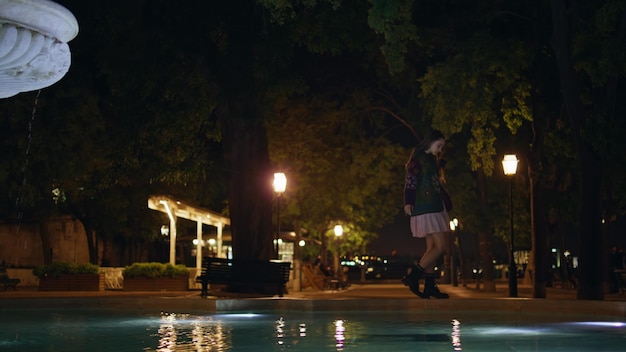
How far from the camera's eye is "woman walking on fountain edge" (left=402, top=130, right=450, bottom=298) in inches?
683

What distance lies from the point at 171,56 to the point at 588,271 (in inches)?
461

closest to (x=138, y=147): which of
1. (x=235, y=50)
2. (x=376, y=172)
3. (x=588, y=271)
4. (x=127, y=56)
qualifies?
(x=127, y=56)

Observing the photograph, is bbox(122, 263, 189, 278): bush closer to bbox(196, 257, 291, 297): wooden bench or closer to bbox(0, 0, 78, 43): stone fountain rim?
bbox(196, 257, 291, 297): wooden bench

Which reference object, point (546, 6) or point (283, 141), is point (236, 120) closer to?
point (546, 6)

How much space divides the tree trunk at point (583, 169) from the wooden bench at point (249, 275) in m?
6.90

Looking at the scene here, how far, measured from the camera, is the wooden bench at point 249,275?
22844mm

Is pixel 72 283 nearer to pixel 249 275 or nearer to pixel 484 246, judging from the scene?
pixel 249 275

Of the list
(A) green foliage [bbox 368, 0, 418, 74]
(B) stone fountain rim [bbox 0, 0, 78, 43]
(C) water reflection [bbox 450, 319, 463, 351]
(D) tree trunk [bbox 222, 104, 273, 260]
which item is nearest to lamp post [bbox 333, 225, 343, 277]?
(D) tree trunk [bbox 222, 104, 273, 260]

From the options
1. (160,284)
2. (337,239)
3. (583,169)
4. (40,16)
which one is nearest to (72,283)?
(160,284)

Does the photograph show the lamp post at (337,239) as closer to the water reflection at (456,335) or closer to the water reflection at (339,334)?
the water reflection at (456,335)

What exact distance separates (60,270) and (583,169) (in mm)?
20949

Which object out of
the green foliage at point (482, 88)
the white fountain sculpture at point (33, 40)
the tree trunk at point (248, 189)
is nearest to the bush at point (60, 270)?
the tree trunk at point (248, 189)

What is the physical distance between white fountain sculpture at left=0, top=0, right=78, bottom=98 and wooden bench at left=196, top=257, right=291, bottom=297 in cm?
1434

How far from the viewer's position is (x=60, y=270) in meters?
35.1
